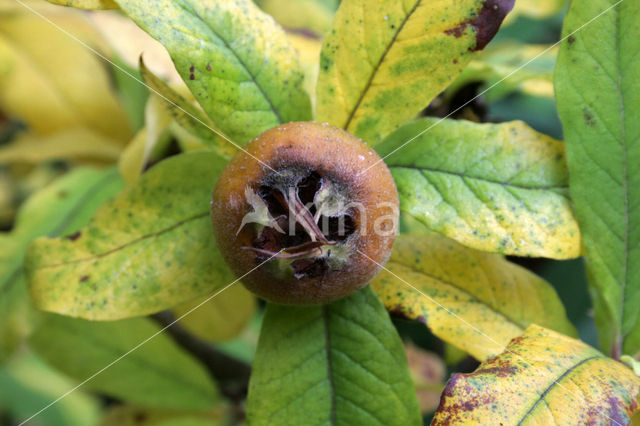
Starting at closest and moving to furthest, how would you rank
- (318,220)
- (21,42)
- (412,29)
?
1. (318,220)
2. (412,29)
3. (21,42)

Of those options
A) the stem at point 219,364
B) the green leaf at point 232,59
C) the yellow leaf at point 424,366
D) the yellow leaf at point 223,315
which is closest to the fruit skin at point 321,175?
the green leaf at point 232,59

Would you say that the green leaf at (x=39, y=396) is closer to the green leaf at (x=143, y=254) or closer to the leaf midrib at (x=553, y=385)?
the green leaf at (x=143, y=254)

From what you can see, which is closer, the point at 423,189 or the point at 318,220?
the point at 318,220

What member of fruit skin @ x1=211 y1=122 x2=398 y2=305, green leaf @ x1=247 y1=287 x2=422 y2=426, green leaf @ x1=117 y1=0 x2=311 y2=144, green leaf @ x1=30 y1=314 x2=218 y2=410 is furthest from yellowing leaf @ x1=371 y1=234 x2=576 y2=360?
green leaf @ x1=30 y1=314 x2=218 y2=410

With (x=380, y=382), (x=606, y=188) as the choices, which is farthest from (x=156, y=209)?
(x=606, y=188)

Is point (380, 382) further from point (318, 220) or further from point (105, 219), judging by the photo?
point (105, 219)

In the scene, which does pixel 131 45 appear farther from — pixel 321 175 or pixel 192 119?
pixel 321 175

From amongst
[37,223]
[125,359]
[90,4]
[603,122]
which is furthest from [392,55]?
[125,359]
